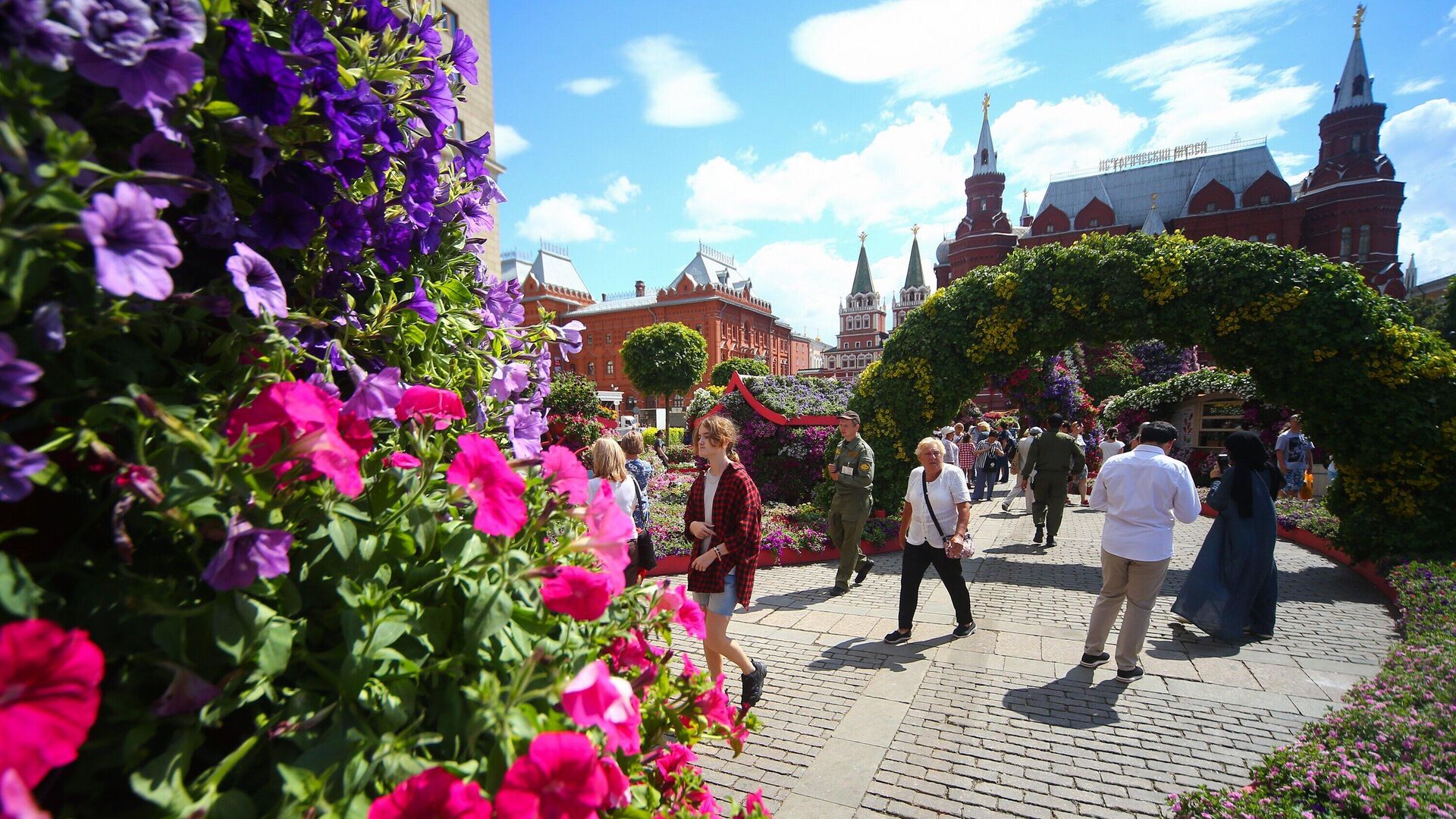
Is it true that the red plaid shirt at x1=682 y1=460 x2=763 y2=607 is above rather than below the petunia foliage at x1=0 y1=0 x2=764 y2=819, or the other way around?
below

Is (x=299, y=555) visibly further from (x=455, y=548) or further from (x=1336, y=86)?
(x=1336, y=86)

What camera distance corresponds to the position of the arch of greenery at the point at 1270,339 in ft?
24.7

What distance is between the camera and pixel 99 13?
762 mm

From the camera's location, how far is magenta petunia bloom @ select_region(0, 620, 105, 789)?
0.57 m

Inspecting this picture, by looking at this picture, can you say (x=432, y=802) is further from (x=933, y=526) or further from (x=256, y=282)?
(x=933, y=526)

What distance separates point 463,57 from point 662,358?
49341 millimetres

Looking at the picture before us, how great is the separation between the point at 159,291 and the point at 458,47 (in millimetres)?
1078

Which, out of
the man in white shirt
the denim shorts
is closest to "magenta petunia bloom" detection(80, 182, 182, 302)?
the denim shorts

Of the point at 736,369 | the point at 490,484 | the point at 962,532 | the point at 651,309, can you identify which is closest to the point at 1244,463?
the point at 962,532

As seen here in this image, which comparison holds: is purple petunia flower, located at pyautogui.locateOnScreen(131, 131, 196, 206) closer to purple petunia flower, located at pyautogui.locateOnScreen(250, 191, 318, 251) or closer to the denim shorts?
purple petunia flower, located at pyautogui.locateOnScreen(250, 191, 318, 251)

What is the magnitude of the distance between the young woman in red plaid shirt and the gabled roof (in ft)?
199

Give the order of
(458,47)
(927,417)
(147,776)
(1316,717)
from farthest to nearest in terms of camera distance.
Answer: (927,417)
(1316,717)
(458,47)
(147,776)

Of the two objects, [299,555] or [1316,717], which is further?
[1316,717]

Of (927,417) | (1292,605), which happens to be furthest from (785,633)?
(1292,605)
